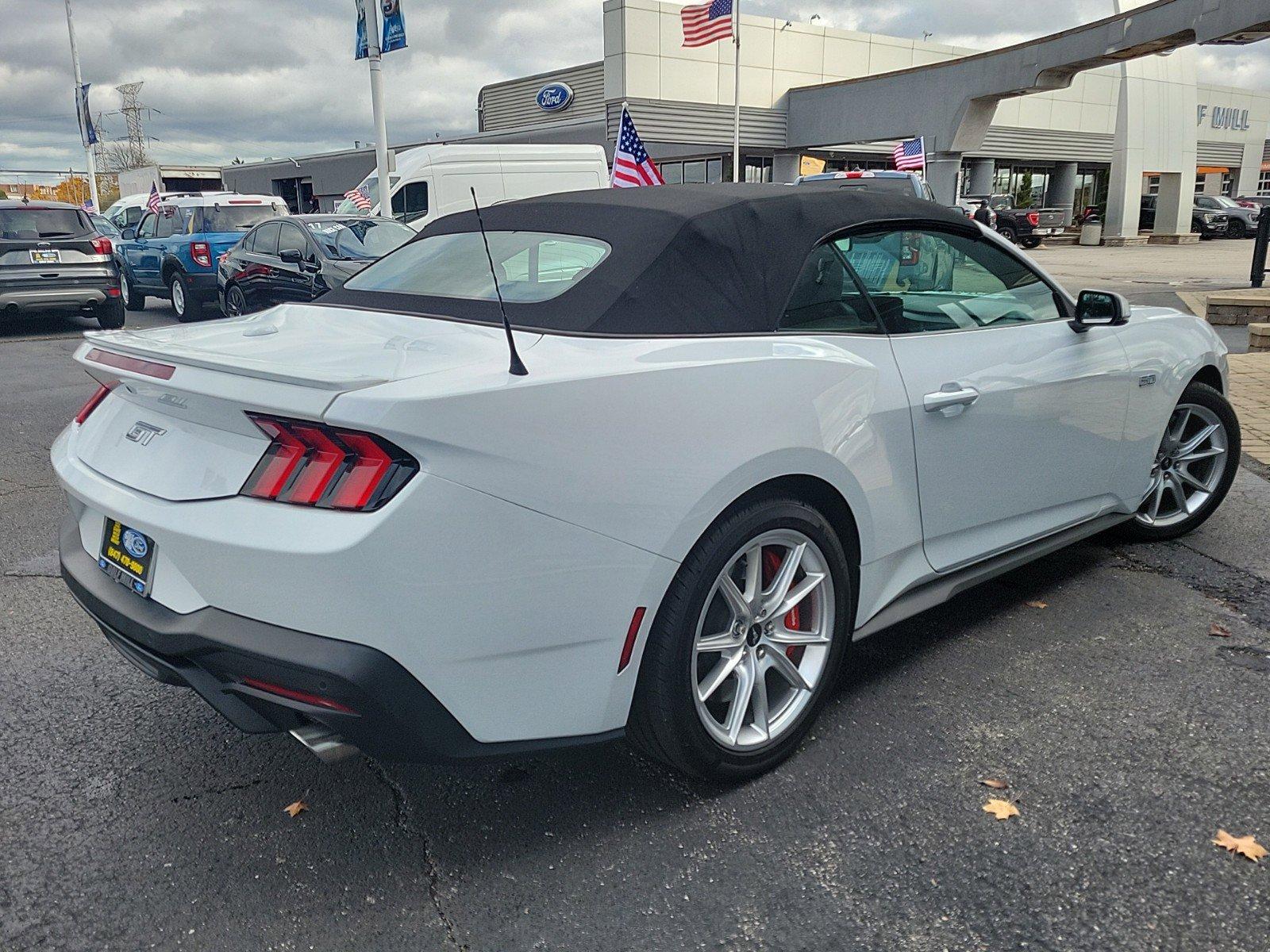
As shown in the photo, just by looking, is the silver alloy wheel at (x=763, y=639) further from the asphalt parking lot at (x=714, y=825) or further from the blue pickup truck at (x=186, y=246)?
the blue pickup truck at (x=186, y=246)

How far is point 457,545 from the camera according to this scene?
6.73ft

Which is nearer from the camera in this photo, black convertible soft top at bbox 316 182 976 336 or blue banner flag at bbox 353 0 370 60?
black convertible soft top at bbox 316 182 976 336

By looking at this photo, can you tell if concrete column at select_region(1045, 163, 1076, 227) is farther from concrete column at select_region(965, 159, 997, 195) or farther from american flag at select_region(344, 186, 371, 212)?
american flag at select_region(344, 186, 371, 212)

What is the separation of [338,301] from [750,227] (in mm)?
1398

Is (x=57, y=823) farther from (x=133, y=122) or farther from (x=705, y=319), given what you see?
(x=133, y=122)

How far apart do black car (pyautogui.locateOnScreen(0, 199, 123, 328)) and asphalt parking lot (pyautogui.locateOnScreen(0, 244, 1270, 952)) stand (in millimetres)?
10656

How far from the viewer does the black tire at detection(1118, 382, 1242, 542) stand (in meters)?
4.44

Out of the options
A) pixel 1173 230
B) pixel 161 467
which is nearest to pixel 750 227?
pixel 161 467

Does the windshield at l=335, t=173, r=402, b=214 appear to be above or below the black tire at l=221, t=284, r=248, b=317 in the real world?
above

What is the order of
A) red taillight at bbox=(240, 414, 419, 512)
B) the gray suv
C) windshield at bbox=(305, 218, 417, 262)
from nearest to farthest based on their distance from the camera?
red taillight at bbox=(240, 414, 419, 512) → windshield at bbox=(305, 218, 417, 262) → the gray suv

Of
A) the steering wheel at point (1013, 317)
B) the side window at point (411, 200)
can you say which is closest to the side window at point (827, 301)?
the steering wheel at point (1013, 317)

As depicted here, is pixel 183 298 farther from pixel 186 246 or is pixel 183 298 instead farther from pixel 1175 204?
pixel 1175 204

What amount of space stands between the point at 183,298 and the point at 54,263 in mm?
2305

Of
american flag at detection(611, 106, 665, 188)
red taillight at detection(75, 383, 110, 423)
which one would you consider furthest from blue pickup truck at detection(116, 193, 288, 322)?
red taillight at detection(75, 383, 110, 423)
